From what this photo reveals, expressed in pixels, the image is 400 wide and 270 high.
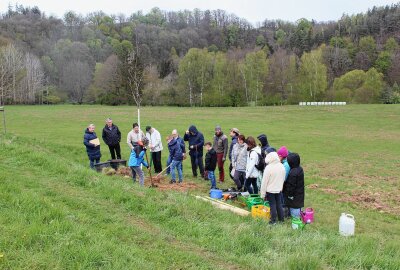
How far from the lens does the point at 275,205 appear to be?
909 centimetres

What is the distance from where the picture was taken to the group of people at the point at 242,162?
9.07 m

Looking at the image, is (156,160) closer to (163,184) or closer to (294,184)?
(163,184)

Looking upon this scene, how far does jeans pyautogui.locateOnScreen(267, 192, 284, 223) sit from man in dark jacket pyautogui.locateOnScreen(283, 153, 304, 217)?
359 millimetres

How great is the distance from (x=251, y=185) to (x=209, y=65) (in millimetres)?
76141

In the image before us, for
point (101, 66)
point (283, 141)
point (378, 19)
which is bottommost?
point (283, 141)

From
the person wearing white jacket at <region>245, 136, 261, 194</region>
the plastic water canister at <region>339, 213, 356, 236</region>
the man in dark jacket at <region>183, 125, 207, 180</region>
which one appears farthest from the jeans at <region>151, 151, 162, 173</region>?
the plastic water canister at <region>339, 213, 356, 236</region>

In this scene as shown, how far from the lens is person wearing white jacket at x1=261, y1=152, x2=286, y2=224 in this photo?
8953 millimetres

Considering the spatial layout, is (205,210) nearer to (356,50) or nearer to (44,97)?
(44,97)

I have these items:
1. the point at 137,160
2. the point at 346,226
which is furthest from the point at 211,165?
the point at 346,226

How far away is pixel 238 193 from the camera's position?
11.6 m

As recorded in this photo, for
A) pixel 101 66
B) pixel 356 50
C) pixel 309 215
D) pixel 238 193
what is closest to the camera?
pixel 309 215

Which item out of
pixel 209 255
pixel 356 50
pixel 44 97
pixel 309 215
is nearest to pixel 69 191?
pixel 209 255

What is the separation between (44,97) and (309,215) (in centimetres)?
9469

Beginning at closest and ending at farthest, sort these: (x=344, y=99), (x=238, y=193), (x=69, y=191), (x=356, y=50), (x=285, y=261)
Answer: (x=285, y=261), (x=69, y=191), (x=238, y=193), (x=344, y=99), (x=356, y=50)
